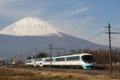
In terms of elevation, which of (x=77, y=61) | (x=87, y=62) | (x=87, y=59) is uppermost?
(x=87, y=59)

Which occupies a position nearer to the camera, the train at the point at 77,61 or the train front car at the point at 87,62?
the train front car at the point at 87,62

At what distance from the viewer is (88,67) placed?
52000mm

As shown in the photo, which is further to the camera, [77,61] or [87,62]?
[77,61]

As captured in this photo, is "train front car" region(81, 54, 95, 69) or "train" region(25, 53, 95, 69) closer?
"train front car" region(81, 54, 95, 69)

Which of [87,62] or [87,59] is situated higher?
[87,59]

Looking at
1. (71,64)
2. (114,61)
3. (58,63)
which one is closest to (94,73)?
(71,64)

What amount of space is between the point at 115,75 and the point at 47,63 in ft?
156

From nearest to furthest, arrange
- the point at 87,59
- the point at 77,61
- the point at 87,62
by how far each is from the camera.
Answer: the point at 87,62
the point at 87,59
the point at 77,61

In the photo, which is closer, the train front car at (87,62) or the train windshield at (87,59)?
the train front car at (87,62)

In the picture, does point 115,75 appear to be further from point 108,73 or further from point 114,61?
point 114,61

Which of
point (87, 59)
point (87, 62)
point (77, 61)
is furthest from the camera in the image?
point (77, 61)

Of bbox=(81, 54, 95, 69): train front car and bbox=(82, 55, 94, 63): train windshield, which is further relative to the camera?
bbox=(82, 55, 94, 63): train windshield

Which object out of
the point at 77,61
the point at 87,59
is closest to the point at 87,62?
the point at 87,59

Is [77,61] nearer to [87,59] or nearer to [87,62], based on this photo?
[87,59]
